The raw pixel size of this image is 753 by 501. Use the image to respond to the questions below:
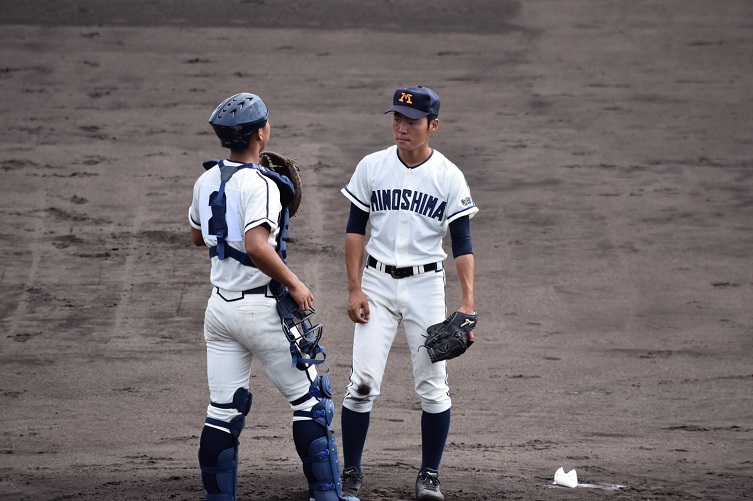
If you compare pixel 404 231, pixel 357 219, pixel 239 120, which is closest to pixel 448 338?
pixel 404 231

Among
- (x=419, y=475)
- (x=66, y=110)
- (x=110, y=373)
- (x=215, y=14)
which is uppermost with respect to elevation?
(x=215, y=14)

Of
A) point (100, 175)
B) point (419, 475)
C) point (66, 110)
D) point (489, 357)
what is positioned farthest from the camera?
point (66, 110)

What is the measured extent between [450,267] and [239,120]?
558 centimetres

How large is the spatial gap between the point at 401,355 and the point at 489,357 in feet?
2.26

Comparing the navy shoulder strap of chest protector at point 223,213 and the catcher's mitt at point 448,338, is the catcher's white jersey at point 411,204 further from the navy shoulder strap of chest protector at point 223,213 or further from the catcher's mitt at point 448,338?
the navy shoulder strap of chest protector at point 223,213

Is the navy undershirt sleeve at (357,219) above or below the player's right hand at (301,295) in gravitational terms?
above

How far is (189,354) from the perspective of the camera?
7.93 meters

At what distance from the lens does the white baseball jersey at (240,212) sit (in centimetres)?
430

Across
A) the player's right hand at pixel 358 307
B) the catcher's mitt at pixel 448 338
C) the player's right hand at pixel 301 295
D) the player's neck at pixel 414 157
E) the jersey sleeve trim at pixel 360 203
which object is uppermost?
the player's neck at pixel 414 157

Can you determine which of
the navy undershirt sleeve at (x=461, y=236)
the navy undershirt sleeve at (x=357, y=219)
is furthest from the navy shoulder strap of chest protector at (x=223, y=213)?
the navy undershirt sleeve at (x=461, y=236)

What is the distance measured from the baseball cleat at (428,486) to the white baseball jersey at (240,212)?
4.51 ft

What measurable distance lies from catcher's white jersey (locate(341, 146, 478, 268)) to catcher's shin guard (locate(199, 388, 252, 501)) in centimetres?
108

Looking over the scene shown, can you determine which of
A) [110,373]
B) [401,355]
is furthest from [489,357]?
[110,373]

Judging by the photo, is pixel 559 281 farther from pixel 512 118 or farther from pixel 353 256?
pixel 353 256
